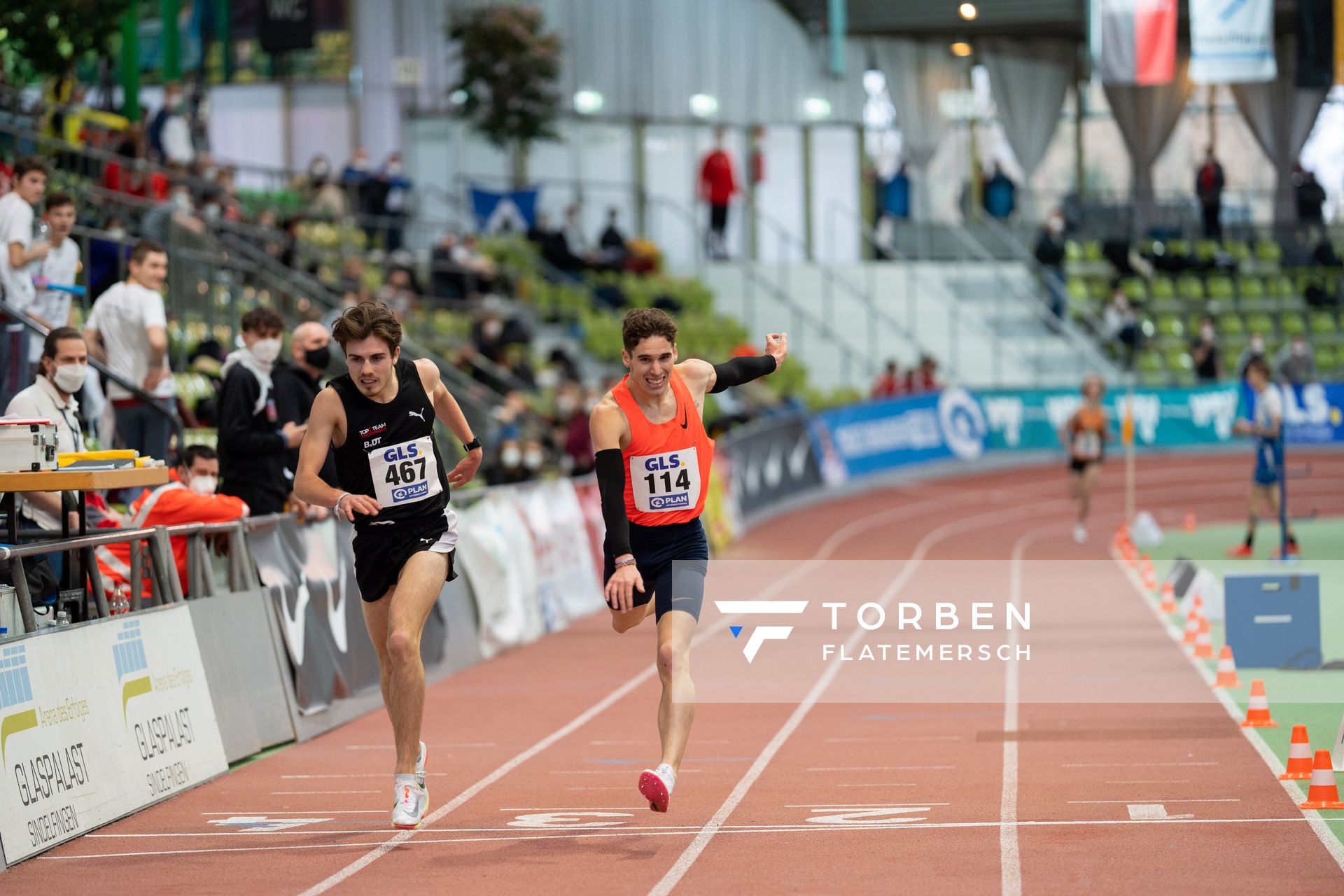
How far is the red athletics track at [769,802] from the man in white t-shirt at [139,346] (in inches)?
94.0

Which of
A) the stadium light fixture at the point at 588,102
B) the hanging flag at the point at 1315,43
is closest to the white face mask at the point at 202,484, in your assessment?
the hanging flag at the point at 1315,43

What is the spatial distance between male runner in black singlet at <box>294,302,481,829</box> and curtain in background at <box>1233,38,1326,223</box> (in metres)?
38.3

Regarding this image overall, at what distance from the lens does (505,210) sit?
3238cm

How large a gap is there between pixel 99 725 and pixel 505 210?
966 inches

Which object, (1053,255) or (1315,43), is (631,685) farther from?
(1053,255)

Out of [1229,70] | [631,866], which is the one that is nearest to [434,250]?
[1229,70]

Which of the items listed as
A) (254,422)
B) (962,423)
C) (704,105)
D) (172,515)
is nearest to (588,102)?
(704,105)

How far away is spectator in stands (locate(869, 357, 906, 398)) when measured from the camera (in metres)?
32.8

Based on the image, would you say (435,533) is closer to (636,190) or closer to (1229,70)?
(1229,70)

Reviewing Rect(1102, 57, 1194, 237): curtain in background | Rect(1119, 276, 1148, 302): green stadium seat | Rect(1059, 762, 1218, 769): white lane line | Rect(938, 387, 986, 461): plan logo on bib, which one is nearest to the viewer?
Rect(1059, 762, 1218, 769): white lane line

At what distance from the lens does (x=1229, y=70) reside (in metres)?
29.3

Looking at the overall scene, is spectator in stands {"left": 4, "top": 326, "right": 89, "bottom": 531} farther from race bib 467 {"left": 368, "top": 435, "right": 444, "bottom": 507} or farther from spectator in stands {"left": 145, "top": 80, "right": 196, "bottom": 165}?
spectator in stands {"left": 145, "top": 80, "right": 196, "bottom": 165}

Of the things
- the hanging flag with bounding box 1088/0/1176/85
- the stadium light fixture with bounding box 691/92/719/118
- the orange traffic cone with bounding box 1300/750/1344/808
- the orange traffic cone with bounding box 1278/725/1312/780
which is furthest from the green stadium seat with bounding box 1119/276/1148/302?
the orange traffic cone with bounding box 1300/750/1344/808

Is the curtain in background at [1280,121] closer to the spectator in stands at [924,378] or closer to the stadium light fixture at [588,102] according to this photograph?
the spectator in stands at [924,378]
